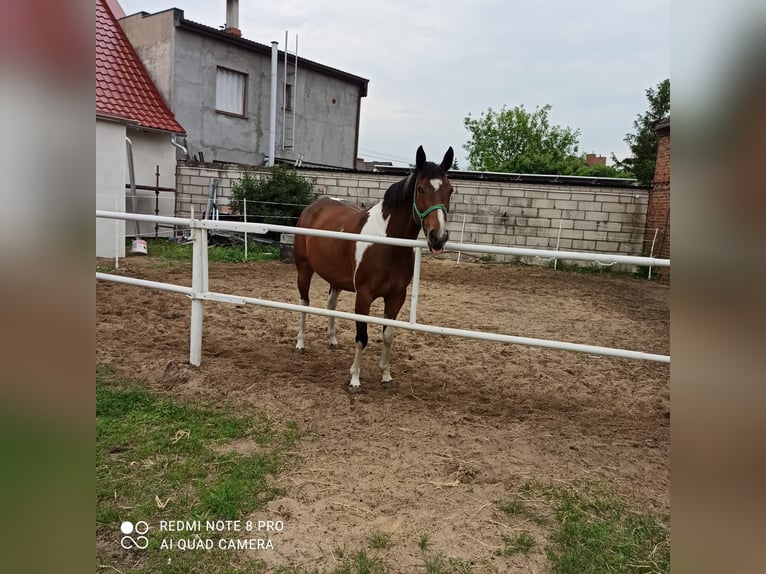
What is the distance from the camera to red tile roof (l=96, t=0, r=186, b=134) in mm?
9961

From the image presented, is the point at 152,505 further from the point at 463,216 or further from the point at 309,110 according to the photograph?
the point at 309,110

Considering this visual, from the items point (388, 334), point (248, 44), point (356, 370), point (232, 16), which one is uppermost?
point (232, 16)

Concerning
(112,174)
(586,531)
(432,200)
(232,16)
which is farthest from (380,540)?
(232,16)

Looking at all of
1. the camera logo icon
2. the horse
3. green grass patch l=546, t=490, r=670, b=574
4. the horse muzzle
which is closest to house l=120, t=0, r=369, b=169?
the horse

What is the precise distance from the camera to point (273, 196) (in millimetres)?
10750

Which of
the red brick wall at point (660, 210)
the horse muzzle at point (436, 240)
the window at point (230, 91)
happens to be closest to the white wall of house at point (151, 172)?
the window at point (230, 91)

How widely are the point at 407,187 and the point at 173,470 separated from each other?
213cm

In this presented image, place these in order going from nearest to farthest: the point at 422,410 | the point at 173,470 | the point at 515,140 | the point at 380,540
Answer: the point at 380,540, the point at 173,470, the point at 422,410, the point at 515,140

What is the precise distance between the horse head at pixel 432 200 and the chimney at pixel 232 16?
529 inches

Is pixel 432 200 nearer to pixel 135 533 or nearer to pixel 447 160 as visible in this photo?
pixel 447 160

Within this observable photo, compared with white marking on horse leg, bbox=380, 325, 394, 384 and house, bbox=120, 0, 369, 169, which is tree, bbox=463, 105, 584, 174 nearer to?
house, bbox=120, 0, 369, 169
